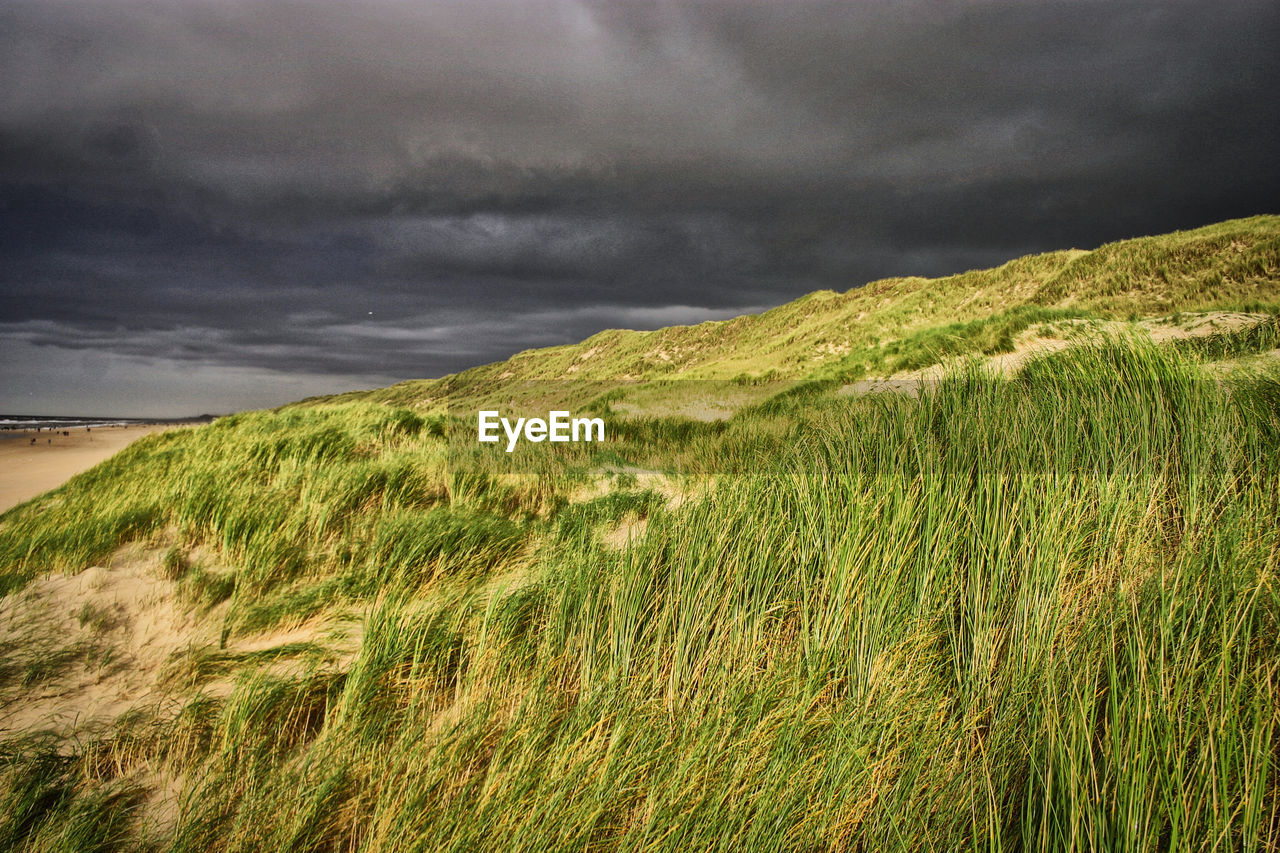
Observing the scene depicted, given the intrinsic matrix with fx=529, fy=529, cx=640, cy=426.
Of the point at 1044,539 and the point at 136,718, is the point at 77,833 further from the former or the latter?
the point at 1044,539

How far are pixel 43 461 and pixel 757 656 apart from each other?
84.6 feet

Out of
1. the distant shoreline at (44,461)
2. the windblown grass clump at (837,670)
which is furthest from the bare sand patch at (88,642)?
the distant shoreline at (44,461)

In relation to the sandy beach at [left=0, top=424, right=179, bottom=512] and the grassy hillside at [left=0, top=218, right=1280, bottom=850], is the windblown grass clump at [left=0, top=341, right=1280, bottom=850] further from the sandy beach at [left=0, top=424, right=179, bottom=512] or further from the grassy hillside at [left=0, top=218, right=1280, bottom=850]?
the sandy beach at [left=0, top=424, right=179, bottom=512]

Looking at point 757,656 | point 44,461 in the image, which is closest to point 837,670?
point 757,656

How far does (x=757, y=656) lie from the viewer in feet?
7.12

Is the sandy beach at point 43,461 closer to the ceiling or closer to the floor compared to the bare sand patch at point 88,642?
closer to the ceiling

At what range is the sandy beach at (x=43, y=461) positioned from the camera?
11.6 m

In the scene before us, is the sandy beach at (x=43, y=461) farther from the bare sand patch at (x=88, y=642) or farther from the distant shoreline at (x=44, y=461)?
the bare sand patch at (x=88, y=642)

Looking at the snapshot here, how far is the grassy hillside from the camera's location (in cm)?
150

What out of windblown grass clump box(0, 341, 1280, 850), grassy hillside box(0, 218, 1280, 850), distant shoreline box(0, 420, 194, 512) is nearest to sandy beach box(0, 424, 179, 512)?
distant shoreline box(0, 420, 194, 512)

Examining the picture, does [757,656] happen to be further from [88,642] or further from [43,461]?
[43,461]

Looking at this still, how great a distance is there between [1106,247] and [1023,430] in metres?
23.9

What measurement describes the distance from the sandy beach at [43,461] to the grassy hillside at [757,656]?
7.86 m

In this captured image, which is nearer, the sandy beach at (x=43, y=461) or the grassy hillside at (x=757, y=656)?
the grassy hillside at (x=757, y=656)
